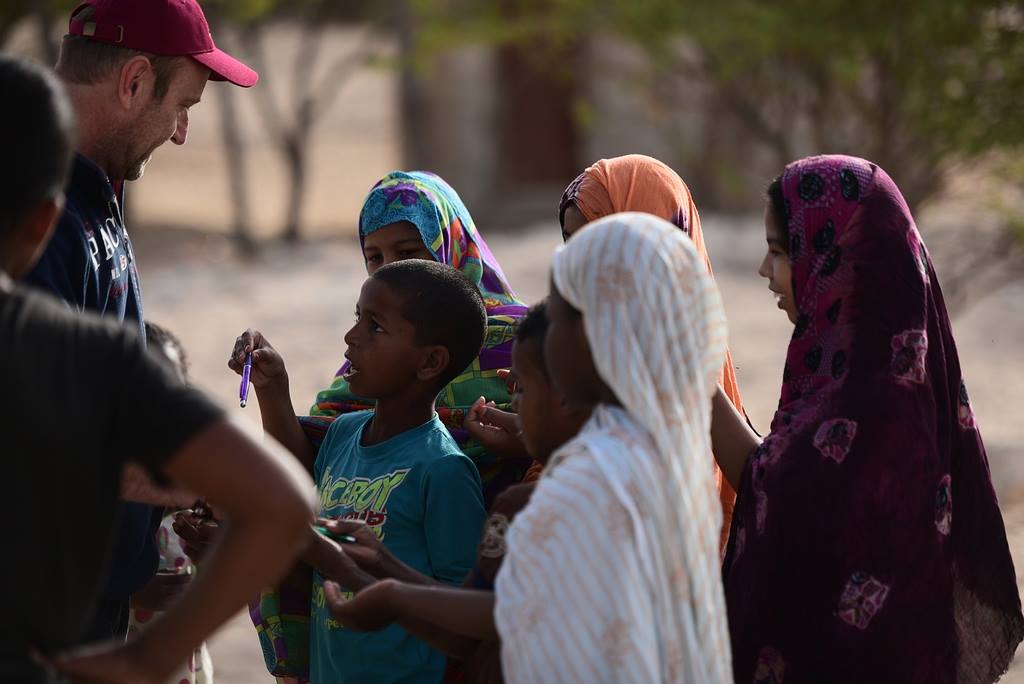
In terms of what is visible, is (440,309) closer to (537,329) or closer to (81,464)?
(537,329)

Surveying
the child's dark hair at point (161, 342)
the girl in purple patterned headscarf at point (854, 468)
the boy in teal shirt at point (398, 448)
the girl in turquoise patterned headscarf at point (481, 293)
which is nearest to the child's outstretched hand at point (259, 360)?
the boy in teal shirt at point (398, 448)

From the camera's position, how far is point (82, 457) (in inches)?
72.6

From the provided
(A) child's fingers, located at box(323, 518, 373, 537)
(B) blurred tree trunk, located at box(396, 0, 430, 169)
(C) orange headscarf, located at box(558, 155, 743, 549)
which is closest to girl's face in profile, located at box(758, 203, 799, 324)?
(C) orange headscarf, located at box(558, 155, 743, 549)

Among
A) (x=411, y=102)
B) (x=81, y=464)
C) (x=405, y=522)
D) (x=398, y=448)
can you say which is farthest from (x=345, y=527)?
(x=411, y=102)

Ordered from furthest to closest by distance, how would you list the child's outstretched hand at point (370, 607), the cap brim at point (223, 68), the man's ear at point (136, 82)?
the cap brim at point (223, 68) → the man's ear at point (136, 82) → the child's outstretched hand at point (370, 607)

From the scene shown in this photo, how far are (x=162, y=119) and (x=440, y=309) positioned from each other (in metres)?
0.76

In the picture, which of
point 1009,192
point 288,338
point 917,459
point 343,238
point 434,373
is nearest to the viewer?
point 917,459

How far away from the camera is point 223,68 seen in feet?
11.1

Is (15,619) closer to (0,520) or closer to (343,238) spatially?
(0,520)

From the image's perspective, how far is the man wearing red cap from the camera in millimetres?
2943

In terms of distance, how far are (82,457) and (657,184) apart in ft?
6.63

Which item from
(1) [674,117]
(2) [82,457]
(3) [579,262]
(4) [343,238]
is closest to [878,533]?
(3) [579,262]

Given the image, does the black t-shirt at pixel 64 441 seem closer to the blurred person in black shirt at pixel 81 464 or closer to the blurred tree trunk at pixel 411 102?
the blurred person in black shirt at pixel 81 464

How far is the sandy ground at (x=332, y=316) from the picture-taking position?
26.1 ft
